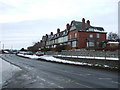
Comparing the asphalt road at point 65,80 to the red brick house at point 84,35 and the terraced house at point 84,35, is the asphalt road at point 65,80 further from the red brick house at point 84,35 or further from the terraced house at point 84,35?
the red brick house at point 84,35

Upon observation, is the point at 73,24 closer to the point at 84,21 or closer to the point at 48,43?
the point at 84,21

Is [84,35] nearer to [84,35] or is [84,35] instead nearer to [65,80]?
[84,35]

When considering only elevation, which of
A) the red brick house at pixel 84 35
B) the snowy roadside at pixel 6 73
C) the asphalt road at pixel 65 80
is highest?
the red brick house at pixel 84 35

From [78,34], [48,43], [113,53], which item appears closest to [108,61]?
[113,53]

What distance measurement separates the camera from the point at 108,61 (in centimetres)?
2248

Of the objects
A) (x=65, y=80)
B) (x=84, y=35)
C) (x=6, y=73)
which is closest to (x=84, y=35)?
(x=84, y=35)

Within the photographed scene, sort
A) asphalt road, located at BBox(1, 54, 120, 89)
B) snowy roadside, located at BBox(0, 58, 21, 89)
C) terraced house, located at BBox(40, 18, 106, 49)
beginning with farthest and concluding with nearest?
terraced house, located at BBox(40, 18, 106, 49)
snowy roadside, located at BBox(0, 58, 21, 89)
asphalt road, located at BBox(1, 54, 120, 89)

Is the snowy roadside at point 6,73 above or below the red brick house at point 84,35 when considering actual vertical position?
below

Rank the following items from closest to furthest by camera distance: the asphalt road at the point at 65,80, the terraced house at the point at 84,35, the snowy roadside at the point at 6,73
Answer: the asphalt road at the point at 65,80 → the snowy roadside at the point at 6,73 → the terraced house at the point at 84,35

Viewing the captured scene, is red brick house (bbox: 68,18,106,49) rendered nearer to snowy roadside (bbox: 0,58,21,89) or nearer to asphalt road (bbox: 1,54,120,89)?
snowy roadside (bbox: 0,58,21,89)

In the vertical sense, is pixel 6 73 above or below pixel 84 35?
below

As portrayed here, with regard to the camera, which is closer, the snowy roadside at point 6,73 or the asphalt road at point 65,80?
the asphalt road at point 65,80

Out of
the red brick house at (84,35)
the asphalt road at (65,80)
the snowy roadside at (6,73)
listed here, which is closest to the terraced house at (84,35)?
the red brick house at (84,35)

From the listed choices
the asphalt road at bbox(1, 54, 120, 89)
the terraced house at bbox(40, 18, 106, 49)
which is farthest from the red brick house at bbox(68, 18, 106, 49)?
the asphalt road at bbox(1, 54, 120, 89)
